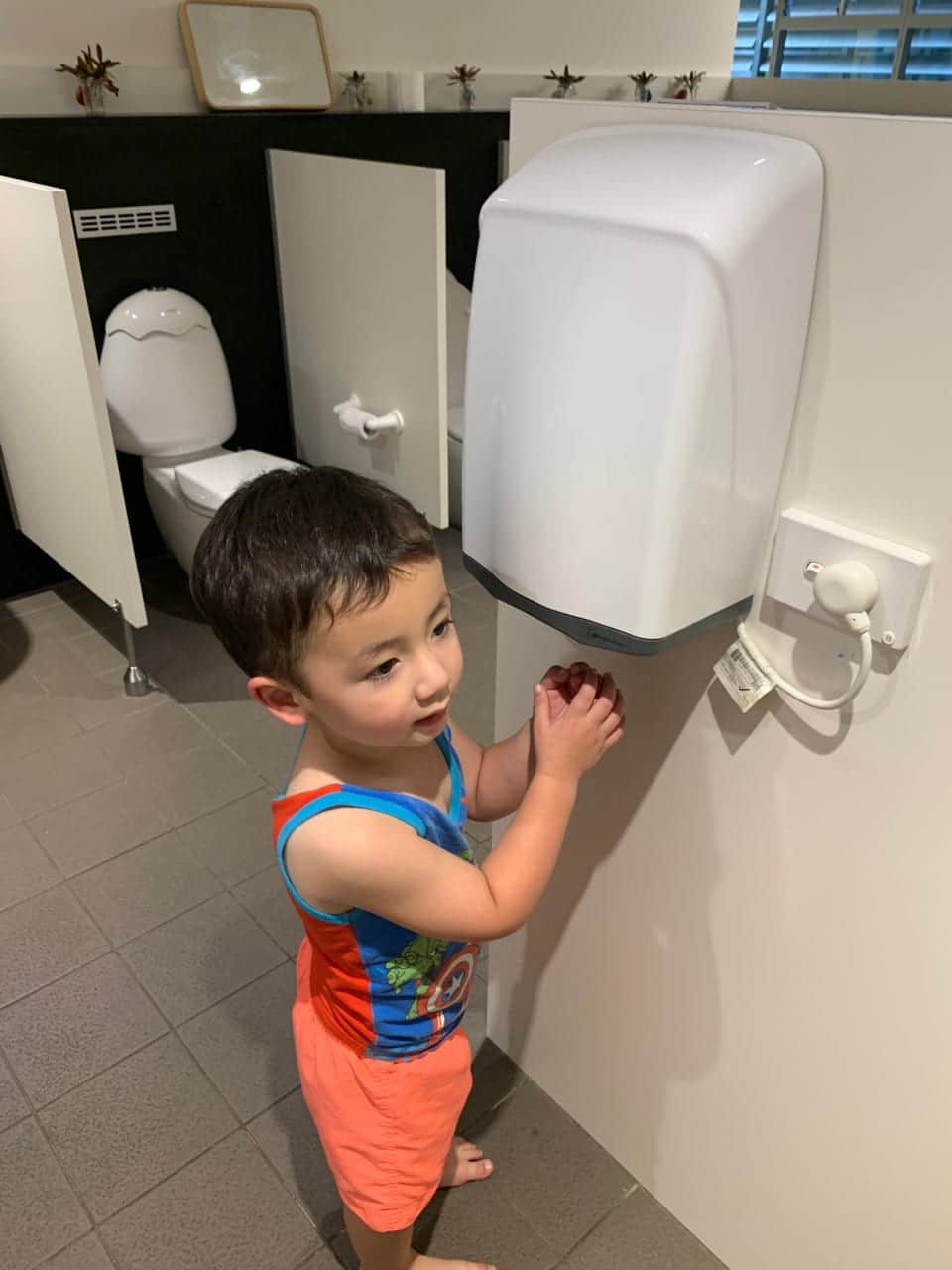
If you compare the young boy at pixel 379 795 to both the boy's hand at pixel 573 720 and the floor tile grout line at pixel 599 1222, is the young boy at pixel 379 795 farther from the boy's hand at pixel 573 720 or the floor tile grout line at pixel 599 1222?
the floor tile grout line at pixel 599 1222

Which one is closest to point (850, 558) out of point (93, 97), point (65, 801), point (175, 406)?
point (65, 801)

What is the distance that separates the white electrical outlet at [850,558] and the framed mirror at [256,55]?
7.69 feet

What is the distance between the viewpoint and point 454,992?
3.16 feet

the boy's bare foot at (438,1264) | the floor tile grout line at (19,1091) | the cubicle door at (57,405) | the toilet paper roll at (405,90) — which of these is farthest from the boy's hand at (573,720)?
the toilet paper roll at (405,90)

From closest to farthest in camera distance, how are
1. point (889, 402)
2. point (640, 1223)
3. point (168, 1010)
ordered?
1. point (889, 402)
2. point (640, 1223)
3. point (168, 1010)

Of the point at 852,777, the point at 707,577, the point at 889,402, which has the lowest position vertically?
the point at 852,777

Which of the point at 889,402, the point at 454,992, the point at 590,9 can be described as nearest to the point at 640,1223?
the point at 454,992

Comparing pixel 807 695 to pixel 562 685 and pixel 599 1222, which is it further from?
pixel 599 1222

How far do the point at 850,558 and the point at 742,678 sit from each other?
14 cm

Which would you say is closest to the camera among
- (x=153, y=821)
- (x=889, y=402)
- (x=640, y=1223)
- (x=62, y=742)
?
(x=889, y=402)

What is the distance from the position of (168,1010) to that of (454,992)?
2.31 feet

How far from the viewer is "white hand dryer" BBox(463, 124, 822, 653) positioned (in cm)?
63

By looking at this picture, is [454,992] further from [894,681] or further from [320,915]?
[894,681]

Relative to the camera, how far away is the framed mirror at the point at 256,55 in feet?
8.14
